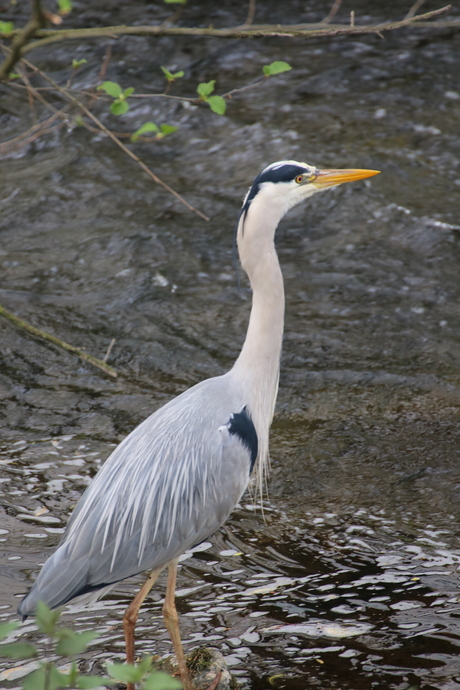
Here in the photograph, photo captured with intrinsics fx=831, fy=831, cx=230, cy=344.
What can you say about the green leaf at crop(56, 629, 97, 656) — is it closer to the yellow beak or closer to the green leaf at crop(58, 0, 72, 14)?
the green leaf at crop(58, 0, 72, 14)

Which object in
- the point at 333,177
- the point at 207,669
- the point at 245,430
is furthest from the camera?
the point at 333,177

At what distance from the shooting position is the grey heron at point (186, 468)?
135 inches

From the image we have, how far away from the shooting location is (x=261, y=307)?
398 cm

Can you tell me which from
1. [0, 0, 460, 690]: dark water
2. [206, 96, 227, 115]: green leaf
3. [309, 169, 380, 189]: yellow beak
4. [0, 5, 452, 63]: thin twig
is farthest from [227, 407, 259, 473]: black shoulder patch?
[0, 5, 452, 63]: thin twig

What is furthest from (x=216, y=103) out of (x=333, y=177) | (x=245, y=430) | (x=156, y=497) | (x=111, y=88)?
(x=156, y=497)

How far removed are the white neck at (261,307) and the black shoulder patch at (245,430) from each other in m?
0.06

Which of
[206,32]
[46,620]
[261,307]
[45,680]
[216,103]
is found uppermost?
[206,32]

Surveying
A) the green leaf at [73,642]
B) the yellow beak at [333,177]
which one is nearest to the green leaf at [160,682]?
the green leaf at [73,642]

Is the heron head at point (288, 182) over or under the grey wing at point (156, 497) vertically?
over

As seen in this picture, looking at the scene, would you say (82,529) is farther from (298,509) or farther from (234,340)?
(234,340)

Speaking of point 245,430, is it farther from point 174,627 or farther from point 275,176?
point 275,176

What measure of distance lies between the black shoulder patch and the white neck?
63 millimetres

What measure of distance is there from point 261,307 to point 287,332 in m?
3.01

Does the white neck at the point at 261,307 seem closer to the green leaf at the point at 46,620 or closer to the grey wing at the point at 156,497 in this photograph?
the grey wing at the point at 156,497
